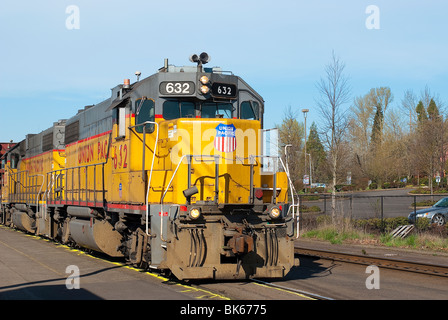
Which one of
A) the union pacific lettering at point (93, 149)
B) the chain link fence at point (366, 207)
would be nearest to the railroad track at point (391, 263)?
the chain link fence at point (366, 207)

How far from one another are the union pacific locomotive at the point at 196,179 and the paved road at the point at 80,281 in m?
0.45

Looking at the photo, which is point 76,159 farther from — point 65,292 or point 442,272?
point 442,272

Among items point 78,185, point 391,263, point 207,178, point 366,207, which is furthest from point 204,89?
point 366,207

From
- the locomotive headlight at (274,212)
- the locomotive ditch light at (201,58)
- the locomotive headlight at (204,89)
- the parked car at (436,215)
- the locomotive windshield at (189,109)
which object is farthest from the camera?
the parked car at (436,215)

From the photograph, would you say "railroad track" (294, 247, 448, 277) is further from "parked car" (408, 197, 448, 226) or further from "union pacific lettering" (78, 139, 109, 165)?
"parked car" (408, 197, 448, 226)

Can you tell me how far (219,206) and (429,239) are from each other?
11206mm

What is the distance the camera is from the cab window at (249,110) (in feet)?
37.3

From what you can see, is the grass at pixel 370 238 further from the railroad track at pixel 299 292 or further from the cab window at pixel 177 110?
the cab window at pixel 177 110

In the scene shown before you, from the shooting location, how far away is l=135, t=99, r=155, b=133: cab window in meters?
11.0

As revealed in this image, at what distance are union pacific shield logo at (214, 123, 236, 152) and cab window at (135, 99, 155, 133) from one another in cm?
149

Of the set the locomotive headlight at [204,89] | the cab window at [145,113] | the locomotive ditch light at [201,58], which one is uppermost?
the locomotive ditch light at [201,58]

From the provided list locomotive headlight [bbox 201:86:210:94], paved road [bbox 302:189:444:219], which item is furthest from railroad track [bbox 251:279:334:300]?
paved road [bbox 302:189:444:219]

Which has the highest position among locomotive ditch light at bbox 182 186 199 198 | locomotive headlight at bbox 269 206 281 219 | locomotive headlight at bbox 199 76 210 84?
locomotive headlight at bbox 199 76 210 84

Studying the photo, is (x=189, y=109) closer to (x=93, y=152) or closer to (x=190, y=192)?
(x=190, y=192)
